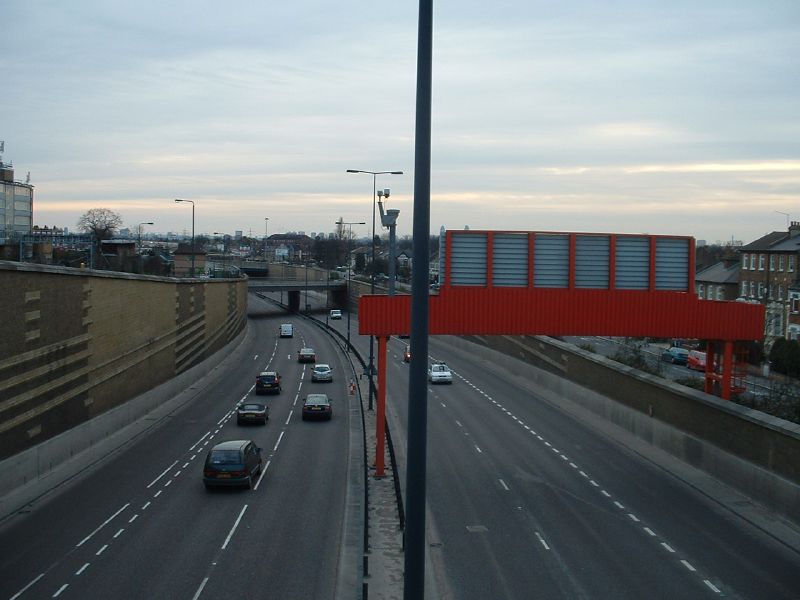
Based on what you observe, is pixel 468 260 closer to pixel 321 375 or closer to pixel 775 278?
pixel 321 375

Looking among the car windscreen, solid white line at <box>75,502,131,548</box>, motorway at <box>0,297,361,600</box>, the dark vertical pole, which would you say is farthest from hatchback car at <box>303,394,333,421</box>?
the dark vertical pole

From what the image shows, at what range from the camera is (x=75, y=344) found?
2820 centimetres

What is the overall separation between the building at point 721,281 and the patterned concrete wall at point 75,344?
5010 centimetres

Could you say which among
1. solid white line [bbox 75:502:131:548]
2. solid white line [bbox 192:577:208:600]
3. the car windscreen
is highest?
the car windscreen

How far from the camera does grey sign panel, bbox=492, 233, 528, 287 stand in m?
25.2

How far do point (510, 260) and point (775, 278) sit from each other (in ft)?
154

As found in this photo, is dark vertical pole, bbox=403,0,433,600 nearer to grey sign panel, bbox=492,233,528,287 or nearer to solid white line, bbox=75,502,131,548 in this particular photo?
solid white line, bbox=75,502,131,548

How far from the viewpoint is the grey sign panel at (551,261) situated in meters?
25.4

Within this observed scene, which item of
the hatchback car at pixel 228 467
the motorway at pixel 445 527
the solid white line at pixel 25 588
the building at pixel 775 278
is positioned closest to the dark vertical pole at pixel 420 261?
the motorway at pixel 445 527

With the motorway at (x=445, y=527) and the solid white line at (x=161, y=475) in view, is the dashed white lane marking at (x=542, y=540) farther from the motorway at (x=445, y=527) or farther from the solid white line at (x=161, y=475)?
the solid white line at (x=161, y=475)

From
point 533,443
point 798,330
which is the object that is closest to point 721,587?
point 533,443

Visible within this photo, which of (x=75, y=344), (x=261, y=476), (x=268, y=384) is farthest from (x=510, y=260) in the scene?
(x=268, y=384)

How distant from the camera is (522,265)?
25438 millimetres

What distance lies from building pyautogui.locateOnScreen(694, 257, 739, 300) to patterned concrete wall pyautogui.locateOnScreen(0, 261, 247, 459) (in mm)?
50101
